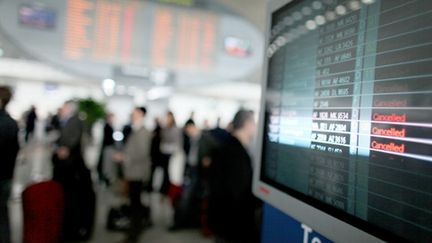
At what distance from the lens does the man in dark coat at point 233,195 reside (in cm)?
225

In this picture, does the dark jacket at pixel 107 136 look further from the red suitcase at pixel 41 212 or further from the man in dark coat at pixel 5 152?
the red suitcase at pixel 41 212

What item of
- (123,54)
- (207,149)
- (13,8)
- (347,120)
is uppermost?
(13,8)

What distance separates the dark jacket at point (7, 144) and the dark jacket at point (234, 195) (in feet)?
6.55

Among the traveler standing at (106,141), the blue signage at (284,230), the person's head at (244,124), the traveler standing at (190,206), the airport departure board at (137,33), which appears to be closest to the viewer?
the blue signage at (284,230)

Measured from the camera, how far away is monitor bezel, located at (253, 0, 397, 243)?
77 centimetres

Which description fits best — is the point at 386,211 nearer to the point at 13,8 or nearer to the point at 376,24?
the point at 376,24

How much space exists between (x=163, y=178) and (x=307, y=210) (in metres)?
5.71

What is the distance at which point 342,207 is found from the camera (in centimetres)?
86

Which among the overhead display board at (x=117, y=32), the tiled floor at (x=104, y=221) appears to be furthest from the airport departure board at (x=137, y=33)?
the tiled floor at (x=104, y=221)

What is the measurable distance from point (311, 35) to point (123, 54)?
15.9 feet

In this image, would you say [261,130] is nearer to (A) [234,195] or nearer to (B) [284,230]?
(B) [284,230]

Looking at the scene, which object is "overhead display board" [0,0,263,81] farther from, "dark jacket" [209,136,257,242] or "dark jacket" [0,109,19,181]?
"dark jacket" [209,136,257,242]

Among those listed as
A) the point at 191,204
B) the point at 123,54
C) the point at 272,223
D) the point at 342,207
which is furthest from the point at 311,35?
the point at 123,54

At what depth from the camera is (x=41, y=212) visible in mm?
3111
